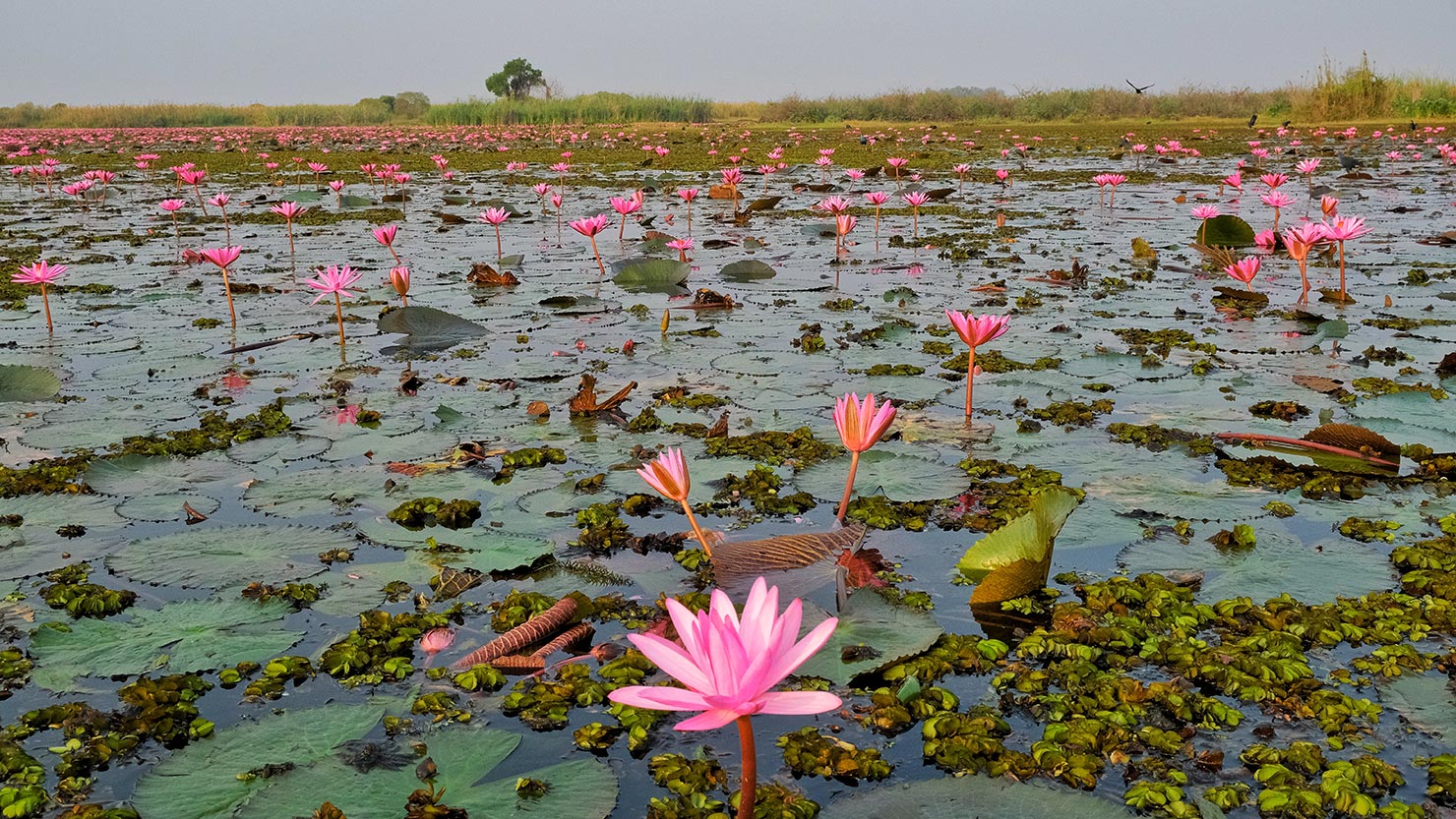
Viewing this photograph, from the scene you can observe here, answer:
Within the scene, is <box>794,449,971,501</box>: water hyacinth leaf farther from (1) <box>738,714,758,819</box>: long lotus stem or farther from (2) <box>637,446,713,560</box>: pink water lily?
(1) <box>738,714,758,819</box>: long lotus stem

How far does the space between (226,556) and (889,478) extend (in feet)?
4.83

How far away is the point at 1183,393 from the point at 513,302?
3.11 meters

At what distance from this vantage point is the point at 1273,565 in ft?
6.47

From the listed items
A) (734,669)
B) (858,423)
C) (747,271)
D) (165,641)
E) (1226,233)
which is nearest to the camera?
(734,669)

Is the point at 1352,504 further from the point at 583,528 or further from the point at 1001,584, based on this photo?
the point at 583,528

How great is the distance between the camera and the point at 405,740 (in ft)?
4.83

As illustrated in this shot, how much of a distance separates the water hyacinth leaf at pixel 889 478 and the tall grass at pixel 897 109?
26612 mm

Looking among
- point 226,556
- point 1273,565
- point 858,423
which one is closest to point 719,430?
point 858,423

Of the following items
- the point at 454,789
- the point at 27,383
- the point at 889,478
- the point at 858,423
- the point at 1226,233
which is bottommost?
the point at 454,789

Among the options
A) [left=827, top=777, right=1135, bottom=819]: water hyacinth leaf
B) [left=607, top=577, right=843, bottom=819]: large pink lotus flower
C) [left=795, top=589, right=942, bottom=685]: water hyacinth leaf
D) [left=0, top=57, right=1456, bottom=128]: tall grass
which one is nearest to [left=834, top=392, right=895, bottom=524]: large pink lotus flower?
[left=795, top=589, right=942, bottom=685]: water hyacinth leaf

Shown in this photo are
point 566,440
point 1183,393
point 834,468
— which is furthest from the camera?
point 1183,393

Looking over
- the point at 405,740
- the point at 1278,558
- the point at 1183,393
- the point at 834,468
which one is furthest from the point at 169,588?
the point at 1183,393

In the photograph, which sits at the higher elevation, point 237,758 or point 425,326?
point 425,326

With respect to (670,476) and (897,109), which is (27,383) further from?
(897,109)
